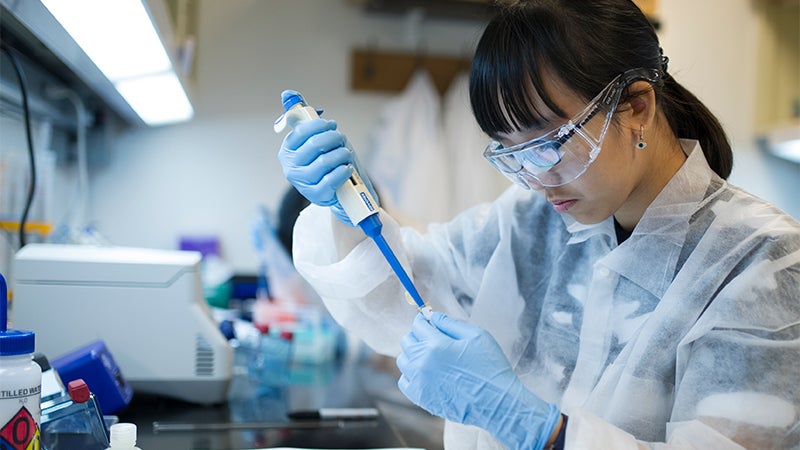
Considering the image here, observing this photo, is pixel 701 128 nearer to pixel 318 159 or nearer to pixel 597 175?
pixel 597 175

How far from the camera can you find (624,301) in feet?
3.53

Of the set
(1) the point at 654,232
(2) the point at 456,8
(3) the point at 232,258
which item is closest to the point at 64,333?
(1) the point at 654,232

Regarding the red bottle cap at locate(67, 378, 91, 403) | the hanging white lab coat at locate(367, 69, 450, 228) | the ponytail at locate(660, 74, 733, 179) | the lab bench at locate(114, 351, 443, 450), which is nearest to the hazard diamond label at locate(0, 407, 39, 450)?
the red bottle cap at locate(67, 378, 91, 403)

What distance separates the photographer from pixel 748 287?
889 mm

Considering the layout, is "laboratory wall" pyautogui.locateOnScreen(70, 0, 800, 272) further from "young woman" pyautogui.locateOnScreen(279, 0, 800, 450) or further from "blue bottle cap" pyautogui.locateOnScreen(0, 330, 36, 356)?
"blue bottle cap" pyautogui.locateOnScreen(0, 330, 36, 356)

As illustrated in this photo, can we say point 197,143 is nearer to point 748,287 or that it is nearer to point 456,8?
point 456,8

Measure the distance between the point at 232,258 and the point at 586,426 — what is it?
109 inches

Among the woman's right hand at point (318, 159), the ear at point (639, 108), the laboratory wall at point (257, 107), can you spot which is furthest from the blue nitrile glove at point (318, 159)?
the laboratory wall at point (257, 107)

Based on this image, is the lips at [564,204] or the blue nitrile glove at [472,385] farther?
the lips at [564,204]

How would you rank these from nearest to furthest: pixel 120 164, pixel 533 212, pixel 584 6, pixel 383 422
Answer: pixel 584 6
pixel 533 212
pixel 383 422
pixel 120 164

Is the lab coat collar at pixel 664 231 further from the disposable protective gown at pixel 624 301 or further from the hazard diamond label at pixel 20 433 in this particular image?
the hazard diamond label at pixel 20 433

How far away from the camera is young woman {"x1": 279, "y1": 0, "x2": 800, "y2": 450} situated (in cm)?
85

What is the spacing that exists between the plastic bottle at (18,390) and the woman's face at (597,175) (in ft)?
2.25

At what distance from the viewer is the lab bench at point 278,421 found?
49.1 inches
